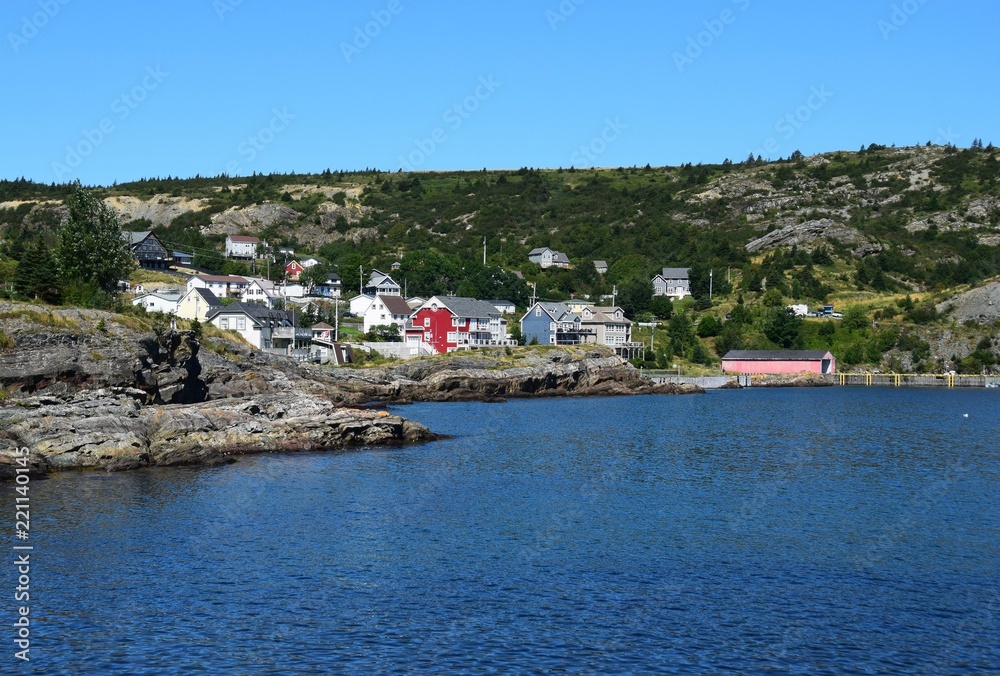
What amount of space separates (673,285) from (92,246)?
105 meters

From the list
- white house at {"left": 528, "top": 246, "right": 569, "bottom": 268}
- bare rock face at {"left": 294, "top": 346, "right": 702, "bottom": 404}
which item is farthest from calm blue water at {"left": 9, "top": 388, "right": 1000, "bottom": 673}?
white house at {"left": 528, "top": 246, "right": 569, "bottom": 268}

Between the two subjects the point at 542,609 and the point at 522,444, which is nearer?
the point at 542,609

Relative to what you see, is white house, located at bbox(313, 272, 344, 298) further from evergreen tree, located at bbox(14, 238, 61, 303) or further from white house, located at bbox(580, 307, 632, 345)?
evergreen tree, located at bbox(14, 238, 61, 303)

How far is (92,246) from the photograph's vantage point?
3029 inches

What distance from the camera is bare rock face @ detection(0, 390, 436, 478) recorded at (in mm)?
44188

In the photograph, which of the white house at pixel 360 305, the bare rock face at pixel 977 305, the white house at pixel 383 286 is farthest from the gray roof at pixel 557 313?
the bare rock face at pixel 977 305

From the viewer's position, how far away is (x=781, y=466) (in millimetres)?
51969

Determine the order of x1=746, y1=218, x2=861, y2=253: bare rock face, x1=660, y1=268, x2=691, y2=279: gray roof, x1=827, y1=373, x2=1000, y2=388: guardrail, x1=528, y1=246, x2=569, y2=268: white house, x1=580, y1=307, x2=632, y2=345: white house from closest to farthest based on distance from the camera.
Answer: x1=580, y1=307, x2=632, y2=345: white house → x1=827, y1=373, x2=1000, y2=388: guardrail → x1=660, y1=268, x2=691, y2=279: gray roof → x1=746, y1=218, x2=861, y2=253: bare rock face → x1=528, y1=246, x2=569, y2=268: white house

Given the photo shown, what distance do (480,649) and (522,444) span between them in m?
36.6

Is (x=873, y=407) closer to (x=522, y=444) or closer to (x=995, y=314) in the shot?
(x=522, y=444)

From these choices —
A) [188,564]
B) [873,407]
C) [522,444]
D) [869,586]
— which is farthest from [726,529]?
[873,407]

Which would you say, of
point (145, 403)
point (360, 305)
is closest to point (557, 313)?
point (360, 305)

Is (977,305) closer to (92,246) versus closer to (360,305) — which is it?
(360,305)

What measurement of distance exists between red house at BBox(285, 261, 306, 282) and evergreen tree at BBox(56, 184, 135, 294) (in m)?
71.7
